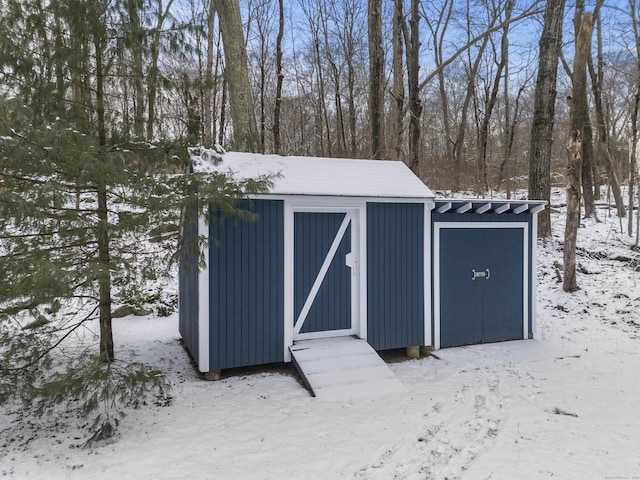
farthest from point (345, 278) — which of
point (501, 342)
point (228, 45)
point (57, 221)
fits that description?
point (228, 45)

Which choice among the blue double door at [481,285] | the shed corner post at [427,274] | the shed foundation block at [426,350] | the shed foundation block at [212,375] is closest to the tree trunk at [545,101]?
the blue double door at [481,285]

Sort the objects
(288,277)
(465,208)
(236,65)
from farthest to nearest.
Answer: (236,65) < (465,208) < (288,277)

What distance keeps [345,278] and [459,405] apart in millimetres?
1968

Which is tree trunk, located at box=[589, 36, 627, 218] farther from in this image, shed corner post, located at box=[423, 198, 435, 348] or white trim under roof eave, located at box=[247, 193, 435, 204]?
white trim under roof eave, located at box=[247, 193, 435, 204]

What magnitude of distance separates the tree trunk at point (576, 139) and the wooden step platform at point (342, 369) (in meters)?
5.17

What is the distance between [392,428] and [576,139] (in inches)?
263

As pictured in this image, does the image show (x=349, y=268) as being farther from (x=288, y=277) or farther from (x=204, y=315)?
(x=204, y=315)

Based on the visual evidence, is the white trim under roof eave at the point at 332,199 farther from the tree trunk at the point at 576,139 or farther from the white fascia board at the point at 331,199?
the tree trunk at the point at 576,139

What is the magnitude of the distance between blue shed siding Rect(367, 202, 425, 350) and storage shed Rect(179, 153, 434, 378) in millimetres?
13

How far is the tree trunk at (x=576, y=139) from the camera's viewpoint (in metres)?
7.75

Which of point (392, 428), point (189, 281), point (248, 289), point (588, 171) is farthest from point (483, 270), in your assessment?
point (588, 171)

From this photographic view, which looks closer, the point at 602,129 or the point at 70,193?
the point at 70,193

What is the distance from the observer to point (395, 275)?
5.63 meters

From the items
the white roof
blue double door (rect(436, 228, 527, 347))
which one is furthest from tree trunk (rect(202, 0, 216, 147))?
blue double door (rect(436, 228, 527, 347))
